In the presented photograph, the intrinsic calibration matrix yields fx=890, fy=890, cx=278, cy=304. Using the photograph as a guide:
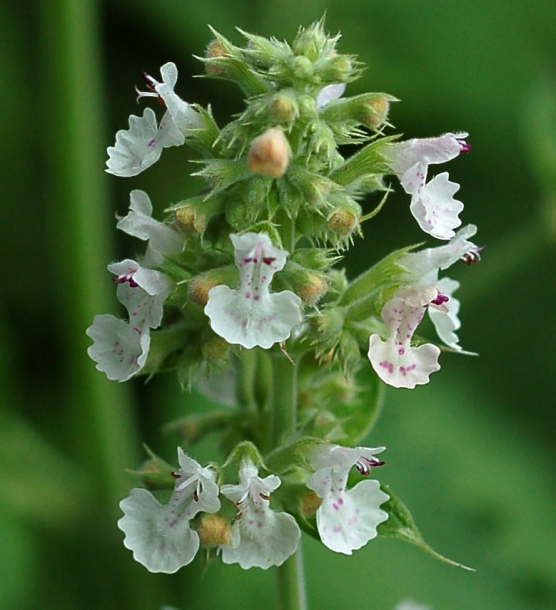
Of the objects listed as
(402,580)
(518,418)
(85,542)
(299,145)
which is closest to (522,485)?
(518,418)

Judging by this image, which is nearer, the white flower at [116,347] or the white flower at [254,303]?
the white flower at [254,303]

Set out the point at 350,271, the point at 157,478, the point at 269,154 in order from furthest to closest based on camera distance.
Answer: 1. the point at 350,271
2. the point at 157,478
3. the point at 269,154

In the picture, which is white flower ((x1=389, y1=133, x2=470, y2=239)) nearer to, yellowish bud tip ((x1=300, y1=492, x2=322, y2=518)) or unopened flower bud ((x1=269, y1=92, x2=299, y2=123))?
unopened flower bud ((x1=269, y1=92, x2=299, y2=123))

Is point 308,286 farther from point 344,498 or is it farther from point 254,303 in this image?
point 344,498

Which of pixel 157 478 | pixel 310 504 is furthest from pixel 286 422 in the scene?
pixel 157 478

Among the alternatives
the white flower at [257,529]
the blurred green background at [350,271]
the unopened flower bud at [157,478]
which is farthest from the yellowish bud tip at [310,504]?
the blurred green background at [350,271]

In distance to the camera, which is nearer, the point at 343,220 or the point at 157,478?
the point at 343,220

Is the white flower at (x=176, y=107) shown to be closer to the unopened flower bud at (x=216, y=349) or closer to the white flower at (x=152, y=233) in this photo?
the white flower at (x=152, y=233)
